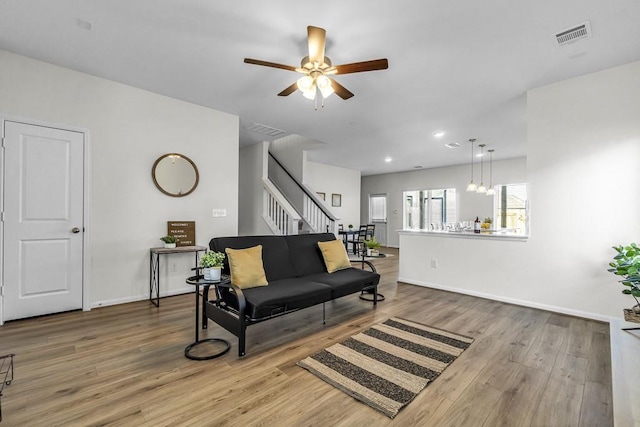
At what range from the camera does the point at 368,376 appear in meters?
2.10

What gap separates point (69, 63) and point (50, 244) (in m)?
2.08

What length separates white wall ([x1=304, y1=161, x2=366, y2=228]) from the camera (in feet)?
28.8

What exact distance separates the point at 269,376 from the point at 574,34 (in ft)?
12.9

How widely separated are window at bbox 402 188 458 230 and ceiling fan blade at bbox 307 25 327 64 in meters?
7.28

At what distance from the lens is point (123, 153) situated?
3717 millimetres

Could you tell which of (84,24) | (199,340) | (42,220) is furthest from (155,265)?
(84,24)

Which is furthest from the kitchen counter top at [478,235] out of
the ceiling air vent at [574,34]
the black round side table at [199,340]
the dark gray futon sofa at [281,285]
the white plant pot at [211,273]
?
the white plant pot at [211,273]

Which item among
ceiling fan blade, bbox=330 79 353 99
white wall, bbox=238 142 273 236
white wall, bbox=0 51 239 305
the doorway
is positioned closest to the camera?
ceiling fan blade, bbox=330 79 353 99

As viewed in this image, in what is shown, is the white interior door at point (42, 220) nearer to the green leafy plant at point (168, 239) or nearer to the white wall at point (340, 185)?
the green leafy plant at point (168, 239)

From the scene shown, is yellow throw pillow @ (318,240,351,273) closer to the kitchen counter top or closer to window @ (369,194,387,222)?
the kitchen counter top

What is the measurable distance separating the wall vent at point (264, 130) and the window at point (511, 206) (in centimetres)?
661

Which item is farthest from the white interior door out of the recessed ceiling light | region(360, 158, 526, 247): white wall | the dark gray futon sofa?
region(360, 158, 526, 247): white wall

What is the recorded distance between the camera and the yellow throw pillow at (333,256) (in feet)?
12.3

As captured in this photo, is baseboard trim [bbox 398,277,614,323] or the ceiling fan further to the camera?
baseboard trim [bbox 398,277,614,323]
